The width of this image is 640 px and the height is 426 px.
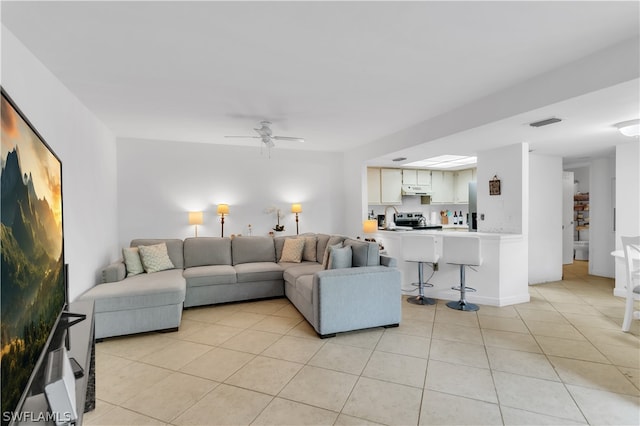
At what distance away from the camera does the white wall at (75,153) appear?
219 cm

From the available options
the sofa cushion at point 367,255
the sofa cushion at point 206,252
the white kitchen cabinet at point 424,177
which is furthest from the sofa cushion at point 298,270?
the white kitchen cabinet at point 424,177

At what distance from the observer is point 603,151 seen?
520 cm

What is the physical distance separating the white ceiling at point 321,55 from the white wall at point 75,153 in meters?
0.14

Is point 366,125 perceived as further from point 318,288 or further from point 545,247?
point 545,247

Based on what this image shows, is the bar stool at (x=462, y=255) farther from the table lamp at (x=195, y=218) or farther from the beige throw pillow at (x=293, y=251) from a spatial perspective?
the table lamp at (x=195, y=218)

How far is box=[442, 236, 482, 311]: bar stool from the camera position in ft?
13.0

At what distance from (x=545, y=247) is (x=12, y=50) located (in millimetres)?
7096

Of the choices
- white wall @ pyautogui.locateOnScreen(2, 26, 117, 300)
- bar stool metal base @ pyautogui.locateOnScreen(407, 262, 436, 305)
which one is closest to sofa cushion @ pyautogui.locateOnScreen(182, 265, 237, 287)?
white wall @ pyautogui.locateOnScreen(2, 26, 117, 300)

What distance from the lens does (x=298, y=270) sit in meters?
4.38

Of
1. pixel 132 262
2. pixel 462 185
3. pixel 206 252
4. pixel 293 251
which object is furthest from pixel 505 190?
pixel 132 262

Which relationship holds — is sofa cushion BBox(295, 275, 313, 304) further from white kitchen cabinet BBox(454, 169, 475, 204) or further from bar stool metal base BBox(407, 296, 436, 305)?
white kitchen cabinet BBox(454, 169, 475, 204)

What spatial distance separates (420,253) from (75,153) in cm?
417

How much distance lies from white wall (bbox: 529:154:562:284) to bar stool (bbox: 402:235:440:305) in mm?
2306

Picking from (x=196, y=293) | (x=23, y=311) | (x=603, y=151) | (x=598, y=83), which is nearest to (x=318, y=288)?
(x=196, y=293)
